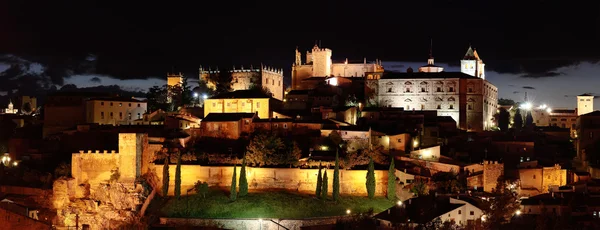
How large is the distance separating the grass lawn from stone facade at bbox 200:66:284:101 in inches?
1025

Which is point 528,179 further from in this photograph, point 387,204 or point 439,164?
point 387,204

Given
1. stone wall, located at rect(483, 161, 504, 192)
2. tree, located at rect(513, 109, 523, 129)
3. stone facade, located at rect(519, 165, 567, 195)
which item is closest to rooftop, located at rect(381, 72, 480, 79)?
tree, located at rect(513, 109, 523, 129)

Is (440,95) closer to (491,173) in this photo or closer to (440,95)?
(440,95)

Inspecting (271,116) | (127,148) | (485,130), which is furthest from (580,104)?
(127,148)

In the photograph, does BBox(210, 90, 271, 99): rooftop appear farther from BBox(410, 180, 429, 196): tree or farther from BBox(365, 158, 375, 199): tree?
BBox(410, 180, 429, 196): tree

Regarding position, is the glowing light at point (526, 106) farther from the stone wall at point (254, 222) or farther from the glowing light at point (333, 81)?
the stone wall at point (254, 222)

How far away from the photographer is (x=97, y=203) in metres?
39.7

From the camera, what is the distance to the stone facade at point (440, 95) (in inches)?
2414

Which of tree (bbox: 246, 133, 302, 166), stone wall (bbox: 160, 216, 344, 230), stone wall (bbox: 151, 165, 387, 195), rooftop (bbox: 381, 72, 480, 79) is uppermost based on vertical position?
rooftop (bbox: 381, 72, 480, 79)

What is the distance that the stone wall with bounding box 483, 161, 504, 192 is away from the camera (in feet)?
136

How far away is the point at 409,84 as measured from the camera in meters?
62.5

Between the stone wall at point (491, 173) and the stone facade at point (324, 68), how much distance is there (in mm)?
29595

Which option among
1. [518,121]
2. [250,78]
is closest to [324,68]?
[250,78]

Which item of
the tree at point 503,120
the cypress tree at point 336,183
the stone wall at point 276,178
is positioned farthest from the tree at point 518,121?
the cypress tree at point 336,183
